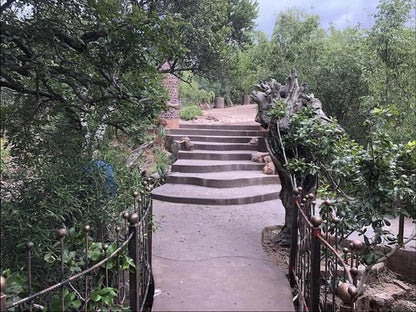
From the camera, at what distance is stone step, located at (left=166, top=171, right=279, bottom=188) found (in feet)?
21.1

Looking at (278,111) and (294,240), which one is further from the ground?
(278,111)

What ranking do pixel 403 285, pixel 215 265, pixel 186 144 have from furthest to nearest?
pixel 186 144 < pixel 403 285 < pixel 215 265

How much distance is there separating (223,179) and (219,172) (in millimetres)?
788

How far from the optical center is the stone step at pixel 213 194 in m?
5.60

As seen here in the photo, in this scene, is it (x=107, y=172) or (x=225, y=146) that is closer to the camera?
(x=107, y=172)

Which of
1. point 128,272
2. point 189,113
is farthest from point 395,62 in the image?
point 189,113

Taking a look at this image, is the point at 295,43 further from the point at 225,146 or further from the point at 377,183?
the point at 377,183

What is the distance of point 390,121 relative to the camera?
8.21 ft

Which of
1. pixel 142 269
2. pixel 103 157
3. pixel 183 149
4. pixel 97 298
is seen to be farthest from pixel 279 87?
pixel 183 149

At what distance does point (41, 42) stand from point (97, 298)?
1480 mm

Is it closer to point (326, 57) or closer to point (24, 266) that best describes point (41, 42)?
point (24, 266)

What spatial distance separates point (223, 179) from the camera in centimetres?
645

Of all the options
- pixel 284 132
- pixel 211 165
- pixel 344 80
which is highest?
pixel 344 80

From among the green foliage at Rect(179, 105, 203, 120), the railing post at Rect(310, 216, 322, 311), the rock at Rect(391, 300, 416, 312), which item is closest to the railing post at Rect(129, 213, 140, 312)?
the railing post at Rect(310, 216, 322, 311)
